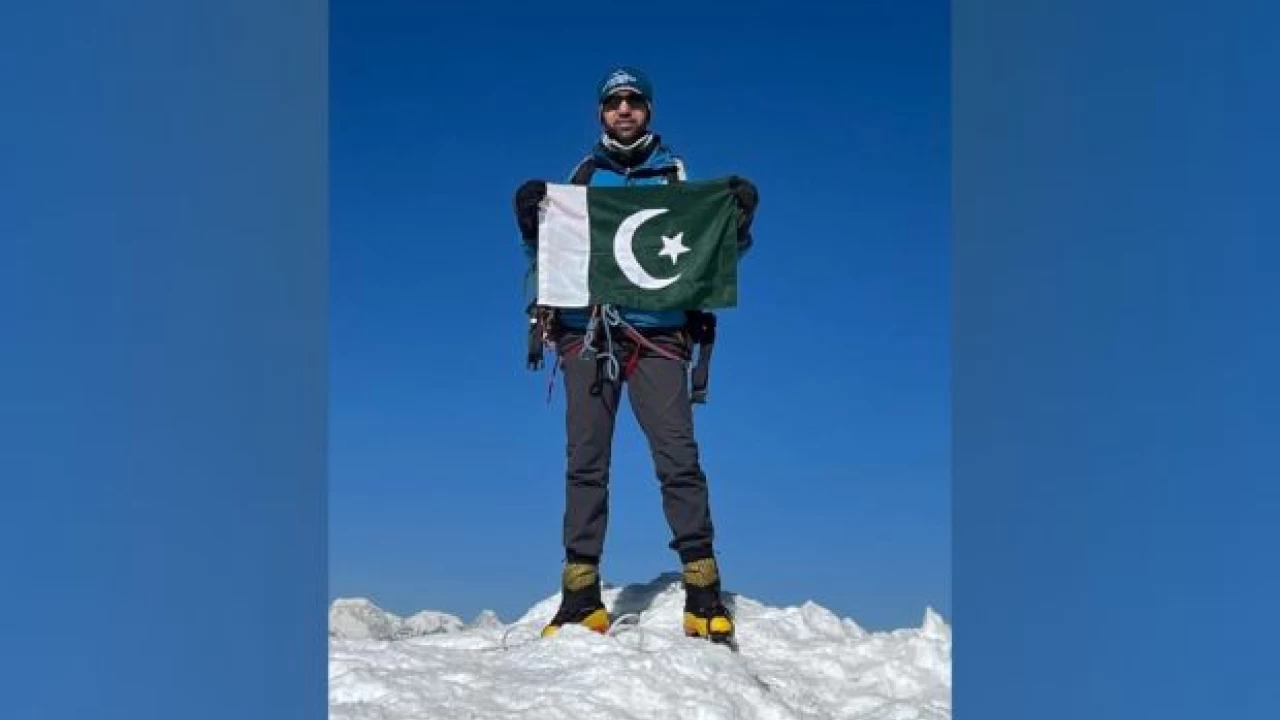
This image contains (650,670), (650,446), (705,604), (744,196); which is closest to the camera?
(650,670)

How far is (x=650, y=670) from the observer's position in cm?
516

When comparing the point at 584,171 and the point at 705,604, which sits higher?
the point at 584,171

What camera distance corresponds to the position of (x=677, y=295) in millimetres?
6387

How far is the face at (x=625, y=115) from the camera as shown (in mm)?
6445

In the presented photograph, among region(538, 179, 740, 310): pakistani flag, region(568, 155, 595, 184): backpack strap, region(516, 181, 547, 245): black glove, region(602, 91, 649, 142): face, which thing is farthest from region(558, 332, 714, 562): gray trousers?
region(602, 91, 649, 142): face

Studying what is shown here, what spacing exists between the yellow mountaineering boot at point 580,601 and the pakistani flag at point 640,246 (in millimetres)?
1437

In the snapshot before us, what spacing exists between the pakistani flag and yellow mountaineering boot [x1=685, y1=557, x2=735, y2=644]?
1417mm

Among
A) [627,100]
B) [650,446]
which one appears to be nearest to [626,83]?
[627,100]

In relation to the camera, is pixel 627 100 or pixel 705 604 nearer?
pixel 705 604

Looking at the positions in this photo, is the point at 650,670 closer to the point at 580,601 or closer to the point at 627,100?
the point at 580,601

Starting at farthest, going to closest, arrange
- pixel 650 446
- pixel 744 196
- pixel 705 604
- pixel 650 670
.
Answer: pixel 744 196 < pixel 650 446 < pixel 705 604 < pixel 650 670

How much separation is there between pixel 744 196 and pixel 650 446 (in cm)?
148

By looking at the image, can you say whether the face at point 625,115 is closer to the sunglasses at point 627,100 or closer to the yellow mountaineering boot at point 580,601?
the sunglasses at point 627,100

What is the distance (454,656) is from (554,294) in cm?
201
